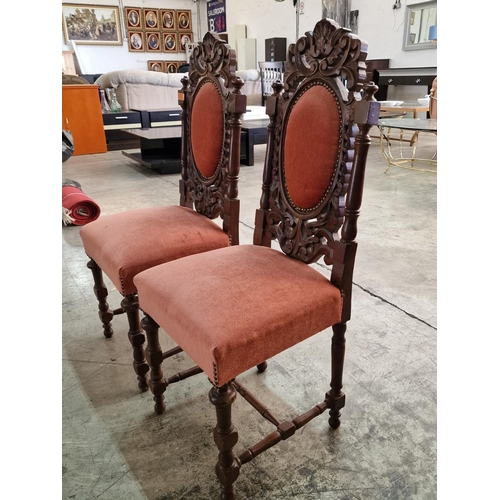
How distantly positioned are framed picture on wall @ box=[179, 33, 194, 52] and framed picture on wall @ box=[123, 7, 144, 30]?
A: 1.20m

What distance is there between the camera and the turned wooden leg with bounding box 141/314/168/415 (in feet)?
4.08

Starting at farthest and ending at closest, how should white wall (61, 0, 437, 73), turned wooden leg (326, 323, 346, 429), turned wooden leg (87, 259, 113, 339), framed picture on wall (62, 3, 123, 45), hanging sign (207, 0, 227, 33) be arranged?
hanging sign (207, 0, 227, 33), framed picture on wall (62, 3, 123, 45), white wall (61, 0, 437, 73), turned wooden leg (87, 259, 113, 339), turned wooden leg (326, 323, 346, 429)

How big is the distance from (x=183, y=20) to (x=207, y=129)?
40.5 ft

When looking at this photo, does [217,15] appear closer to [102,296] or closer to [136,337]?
[102,296]

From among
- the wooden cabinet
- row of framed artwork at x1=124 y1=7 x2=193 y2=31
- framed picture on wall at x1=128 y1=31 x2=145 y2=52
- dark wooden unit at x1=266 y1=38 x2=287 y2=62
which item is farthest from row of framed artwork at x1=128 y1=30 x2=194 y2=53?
the wooden cabinet

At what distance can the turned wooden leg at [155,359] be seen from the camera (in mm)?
1242

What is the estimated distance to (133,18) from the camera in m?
11.4

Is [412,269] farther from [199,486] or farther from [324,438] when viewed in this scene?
[199,486]

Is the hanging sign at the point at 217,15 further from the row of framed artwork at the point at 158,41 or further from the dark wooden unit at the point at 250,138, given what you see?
the dark wooden unit at the point at 250,138

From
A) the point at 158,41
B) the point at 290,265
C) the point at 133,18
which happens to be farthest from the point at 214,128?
the point at 158,41

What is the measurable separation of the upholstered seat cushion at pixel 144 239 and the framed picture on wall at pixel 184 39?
481 inches

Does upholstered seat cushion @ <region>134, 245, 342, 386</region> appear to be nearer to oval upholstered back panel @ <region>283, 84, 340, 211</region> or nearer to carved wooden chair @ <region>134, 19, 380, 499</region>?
carved wooden chair @ <region>134, 19, 380, 499</region>
